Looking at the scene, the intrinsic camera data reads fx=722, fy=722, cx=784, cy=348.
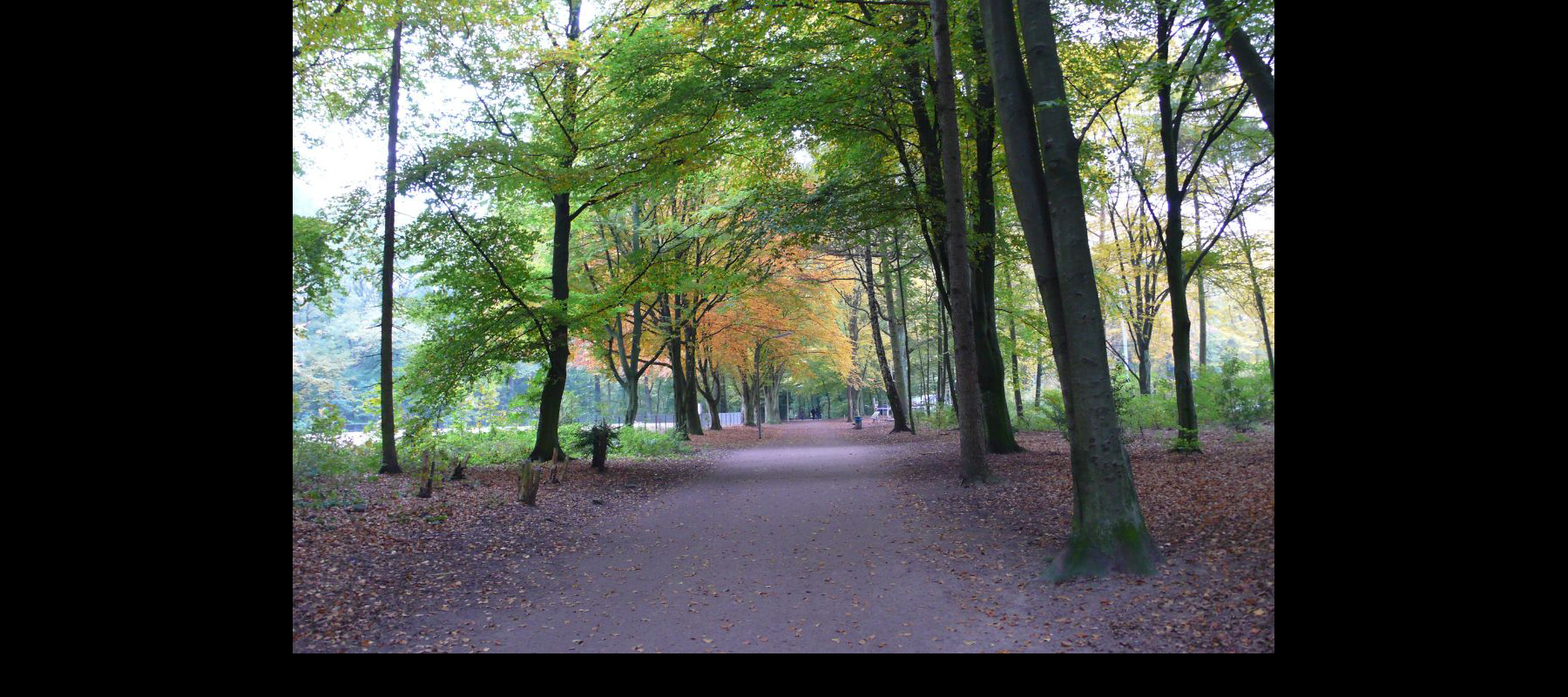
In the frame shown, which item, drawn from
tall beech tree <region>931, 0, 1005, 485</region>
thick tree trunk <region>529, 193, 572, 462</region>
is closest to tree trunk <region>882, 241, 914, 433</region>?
thick tree trunk <region>529, 193, 572, 462</region>

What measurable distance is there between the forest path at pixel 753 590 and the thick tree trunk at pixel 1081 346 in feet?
3.79

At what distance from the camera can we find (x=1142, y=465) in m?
11.0

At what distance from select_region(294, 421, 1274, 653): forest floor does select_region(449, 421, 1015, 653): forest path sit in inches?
0.9

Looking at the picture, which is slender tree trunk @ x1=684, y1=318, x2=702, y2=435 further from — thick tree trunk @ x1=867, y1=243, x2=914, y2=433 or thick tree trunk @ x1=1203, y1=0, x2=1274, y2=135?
thick tree trunk @ x1=1203, y1=0, x2=1274, y2=135

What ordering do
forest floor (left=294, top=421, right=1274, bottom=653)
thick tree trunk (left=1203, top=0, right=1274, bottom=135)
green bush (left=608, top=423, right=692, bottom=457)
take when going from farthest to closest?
green bush (left=608, top=423, right=692, bottom=457) < thick tree trunk (left=1203, top=0, right=1274, bottom=135) < forest floor (left=294, top=421, right=1274, bottom=653)

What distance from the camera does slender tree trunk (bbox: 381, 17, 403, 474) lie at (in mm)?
11281

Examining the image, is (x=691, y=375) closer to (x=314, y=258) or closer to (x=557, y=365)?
(x=557, y=365)

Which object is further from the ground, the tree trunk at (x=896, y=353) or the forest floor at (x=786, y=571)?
the tree trunk at (x=896, y=353)

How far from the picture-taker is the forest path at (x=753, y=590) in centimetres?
455

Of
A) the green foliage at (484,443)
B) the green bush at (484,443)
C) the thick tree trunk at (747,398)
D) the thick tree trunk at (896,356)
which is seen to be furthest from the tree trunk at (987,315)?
the thick tree trunk at (747,398)

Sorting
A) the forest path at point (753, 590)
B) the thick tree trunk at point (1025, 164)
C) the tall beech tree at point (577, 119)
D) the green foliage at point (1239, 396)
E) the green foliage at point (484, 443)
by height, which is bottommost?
the forest path at point (753, 590)

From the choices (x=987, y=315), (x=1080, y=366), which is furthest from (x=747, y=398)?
(x=1080, y=366)

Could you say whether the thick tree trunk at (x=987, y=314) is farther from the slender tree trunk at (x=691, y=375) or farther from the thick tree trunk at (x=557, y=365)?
the slender tree trunk at (x=691, y=375)

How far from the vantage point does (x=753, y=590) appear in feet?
18.9
